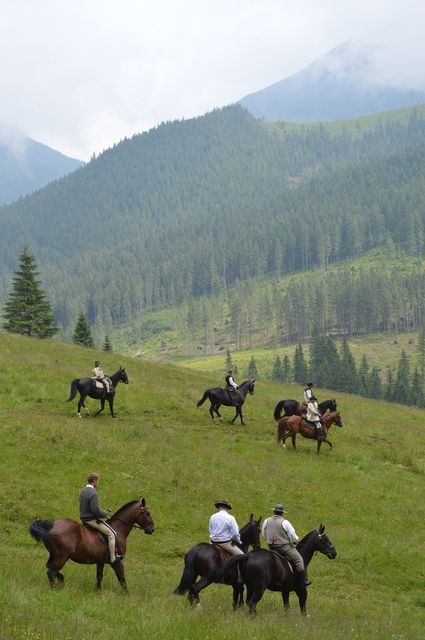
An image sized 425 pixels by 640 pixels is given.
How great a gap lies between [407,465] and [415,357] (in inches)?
5107

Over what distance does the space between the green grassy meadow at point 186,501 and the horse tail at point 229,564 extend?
800mm

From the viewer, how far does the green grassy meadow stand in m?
13.3

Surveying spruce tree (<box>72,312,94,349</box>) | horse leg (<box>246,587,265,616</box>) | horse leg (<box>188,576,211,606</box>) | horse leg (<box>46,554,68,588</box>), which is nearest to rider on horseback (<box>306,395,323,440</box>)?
horse leg (<box>246,587,265,616</box>)

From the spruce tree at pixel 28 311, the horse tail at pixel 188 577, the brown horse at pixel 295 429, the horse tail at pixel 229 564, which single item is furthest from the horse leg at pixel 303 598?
the spruce tree at pixel 28 311

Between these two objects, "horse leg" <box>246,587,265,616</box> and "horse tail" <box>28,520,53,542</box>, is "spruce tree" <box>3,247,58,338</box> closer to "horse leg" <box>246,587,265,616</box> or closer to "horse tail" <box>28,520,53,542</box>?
"horse tail" <box>28,520,53,542</box>

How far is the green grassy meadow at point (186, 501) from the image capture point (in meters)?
13.3

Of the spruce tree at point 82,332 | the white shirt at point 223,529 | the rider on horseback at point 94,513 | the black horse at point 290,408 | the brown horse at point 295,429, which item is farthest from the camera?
the spruce tree at point 82,332

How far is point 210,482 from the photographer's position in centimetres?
2662

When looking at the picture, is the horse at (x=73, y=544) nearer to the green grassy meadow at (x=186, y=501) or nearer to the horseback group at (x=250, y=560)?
the green grassy meadow at (x=186, y=501)

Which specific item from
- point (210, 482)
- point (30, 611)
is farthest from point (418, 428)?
point (30, 611)

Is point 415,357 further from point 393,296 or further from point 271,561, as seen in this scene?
point 271,561

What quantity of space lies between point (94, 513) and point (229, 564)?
11.5 feet

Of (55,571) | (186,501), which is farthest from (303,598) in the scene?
(186,501)

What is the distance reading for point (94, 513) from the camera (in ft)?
50.1
